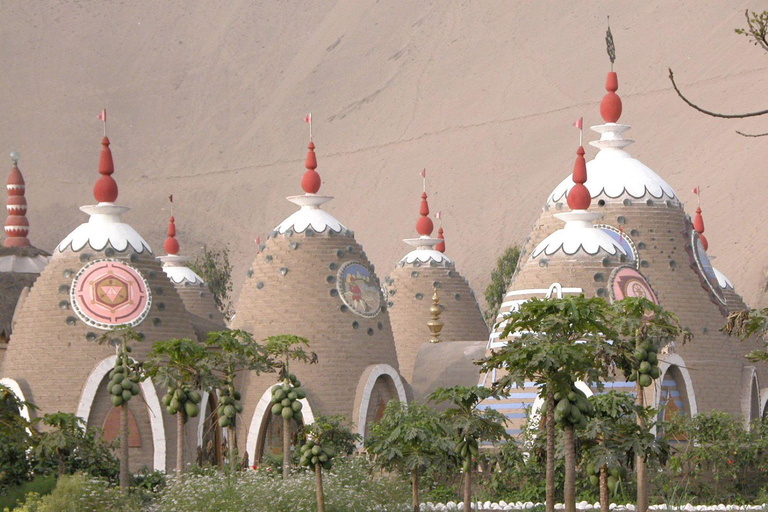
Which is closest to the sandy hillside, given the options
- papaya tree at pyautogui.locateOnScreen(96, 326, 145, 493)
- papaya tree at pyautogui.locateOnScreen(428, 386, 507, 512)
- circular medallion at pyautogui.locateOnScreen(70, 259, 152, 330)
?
circular medallion at pyautogui.locateOnScreen(70, 259, 152, 330)

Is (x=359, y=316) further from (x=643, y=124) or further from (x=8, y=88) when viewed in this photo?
(x=8, y=88)

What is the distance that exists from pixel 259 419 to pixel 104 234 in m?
5.47

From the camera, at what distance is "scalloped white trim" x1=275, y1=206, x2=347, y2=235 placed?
35.1 meters

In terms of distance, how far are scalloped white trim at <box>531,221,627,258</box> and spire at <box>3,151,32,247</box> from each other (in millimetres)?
16132

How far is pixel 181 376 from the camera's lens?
27.5m

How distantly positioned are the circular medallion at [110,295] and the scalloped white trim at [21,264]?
35.1 feet

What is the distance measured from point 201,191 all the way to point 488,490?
254 ft

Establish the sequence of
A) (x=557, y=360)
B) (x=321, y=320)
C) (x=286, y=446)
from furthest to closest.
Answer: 1. (x=321, y=320)
2. (x=286, y=446)
3. (x=557, y=360)

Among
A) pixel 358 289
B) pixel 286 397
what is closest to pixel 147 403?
pixel 358 289

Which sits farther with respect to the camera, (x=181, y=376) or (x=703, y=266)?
(x=703, y=266)

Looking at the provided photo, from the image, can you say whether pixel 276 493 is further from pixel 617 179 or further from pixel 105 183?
pixel 617 179

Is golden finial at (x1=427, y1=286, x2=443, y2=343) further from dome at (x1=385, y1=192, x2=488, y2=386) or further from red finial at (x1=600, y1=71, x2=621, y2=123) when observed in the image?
red finial at (x1=600, y1=71, x2=621, y2=123)

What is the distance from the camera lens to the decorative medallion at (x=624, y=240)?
115 ft

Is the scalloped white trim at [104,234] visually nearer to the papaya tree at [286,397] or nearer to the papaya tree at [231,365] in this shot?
the papaya tree at [231,365]
